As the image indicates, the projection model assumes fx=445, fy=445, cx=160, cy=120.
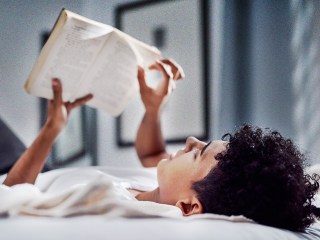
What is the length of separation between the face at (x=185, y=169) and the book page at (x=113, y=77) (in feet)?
1.21

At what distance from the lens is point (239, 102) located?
5.78ft

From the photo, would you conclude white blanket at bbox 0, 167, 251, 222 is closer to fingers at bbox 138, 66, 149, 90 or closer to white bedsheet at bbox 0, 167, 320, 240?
white bedsheet at bbox 0, 167, 320, 240

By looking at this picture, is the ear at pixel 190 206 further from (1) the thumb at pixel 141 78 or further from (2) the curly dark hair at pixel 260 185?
(1) the thumb at pixel 141 78

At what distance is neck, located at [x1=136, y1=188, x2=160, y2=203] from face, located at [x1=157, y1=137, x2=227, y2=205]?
4 centimetres

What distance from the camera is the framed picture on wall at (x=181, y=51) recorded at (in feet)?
6.66

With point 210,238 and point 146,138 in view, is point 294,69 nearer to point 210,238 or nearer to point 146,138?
point 146,138

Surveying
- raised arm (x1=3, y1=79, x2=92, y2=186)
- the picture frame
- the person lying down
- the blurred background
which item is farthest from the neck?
the picture frame

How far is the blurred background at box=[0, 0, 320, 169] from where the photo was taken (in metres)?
1.61

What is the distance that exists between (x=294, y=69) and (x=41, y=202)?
128 centimetres

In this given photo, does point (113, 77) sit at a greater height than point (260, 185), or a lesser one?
greater

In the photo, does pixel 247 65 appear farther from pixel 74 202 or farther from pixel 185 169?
pixel 74 202

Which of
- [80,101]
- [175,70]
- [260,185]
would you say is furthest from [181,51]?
[260,185]

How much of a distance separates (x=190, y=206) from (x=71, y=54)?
510mm

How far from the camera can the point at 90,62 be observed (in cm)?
118
